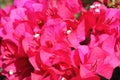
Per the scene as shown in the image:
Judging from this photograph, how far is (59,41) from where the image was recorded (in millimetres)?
1076

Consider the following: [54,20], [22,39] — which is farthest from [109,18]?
[22,39]

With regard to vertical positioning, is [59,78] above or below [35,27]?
below

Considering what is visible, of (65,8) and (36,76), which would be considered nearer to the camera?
(36,76)

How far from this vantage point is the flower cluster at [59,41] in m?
1.05

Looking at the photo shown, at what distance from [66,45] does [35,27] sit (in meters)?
0.14

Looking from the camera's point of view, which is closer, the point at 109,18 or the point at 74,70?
the point at 74,70

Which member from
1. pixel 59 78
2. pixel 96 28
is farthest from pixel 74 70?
pixel 96 28

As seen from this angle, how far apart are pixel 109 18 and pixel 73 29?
0.12m

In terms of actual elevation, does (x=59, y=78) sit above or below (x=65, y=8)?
below

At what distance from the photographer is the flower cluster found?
1.05m

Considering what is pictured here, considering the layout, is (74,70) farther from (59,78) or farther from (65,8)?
(65,8)

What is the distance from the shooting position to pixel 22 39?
3.74ft

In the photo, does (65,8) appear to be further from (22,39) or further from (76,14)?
(22,39)

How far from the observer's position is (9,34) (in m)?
1.16
